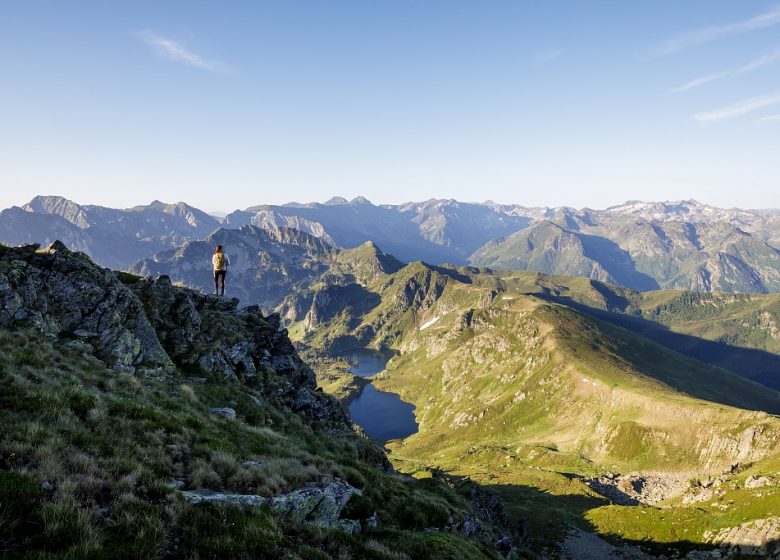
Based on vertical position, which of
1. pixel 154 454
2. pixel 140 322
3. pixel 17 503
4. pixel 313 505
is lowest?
pixel 313 505

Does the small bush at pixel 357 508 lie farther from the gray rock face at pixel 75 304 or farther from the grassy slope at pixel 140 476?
the gray rock face at pixel 75 304

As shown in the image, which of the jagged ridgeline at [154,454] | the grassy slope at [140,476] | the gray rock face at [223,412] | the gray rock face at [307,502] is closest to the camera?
the grassy slope at [140,476]

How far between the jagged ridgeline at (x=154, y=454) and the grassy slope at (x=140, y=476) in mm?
53

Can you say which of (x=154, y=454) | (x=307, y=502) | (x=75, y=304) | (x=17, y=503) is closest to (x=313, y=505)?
(x=307, y=502)

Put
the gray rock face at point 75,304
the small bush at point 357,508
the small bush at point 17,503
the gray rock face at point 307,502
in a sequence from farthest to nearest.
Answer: the gray rock face at point 75,304 < the small bush at point 357,508 < the gray rock face at point 307,502 < the small bush at point 17,503

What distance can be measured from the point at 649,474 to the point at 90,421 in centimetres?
18297

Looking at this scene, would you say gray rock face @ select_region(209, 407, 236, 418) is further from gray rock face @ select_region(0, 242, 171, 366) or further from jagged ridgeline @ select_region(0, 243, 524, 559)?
gray rock face @ select_region(0, 242, 171, 366)

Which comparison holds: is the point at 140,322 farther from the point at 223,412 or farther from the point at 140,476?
the point at 140,476

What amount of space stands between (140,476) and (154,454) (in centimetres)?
278

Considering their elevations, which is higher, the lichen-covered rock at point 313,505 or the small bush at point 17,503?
the small bush at point 17,503

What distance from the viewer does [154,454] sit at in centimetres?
1558

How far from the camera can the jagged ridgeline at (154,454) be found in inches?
397

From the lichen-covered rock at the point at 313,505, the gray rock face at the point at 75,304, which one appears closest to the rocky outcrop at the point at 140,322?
the gray rock face at the point at 75,304

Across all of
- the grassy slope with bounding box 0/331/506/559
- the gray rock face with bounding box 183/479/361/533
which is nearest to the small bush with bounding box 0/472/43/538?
the grassy slope with bounding box 0/331/506/559
